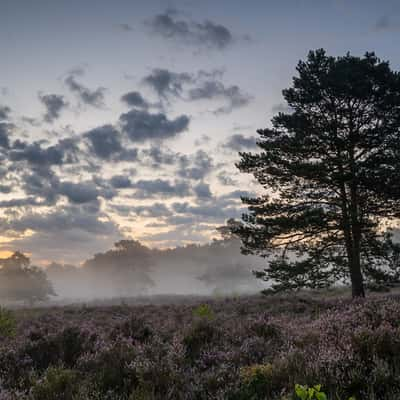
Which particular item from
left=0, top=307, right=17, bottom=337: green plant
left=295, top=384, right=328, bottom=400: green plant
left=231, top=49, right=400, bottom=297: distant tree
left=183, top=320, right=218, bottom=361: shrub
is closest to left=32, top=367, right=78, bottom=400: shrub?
left=183, top=320, right=218, bottom=361: shrub

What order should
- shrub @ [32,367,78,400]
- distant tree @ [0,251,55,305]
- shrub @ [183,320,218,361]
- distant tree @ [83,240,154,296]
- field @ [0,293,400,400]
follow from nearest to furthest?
field @ [0,293,400,400]
shrub @ [32,367,78,400]
shrub @ [183,320,218,361]
distant tree @ [0,251,55,305]
distant tree @ [83,240,154,296]

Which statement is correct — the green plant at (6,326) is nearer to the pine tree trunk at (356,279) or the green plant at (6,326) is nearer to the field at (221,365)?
the field at (221,365)

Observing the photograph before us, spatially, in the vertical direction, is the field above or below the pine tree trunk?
below

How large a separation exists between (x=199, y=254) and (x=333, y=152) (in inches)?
4207

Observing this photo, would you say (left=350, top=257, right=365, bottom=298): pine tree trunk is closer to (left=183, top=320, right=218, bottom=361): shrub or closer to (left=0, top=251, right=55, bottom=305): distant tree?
(left=183, top=320, right=218, bottom=361): shrub

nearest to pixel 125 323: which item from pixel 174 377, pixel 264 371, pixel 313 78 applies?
pixel 174 377

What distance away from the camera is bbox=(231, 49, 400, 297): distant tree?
49.5ft

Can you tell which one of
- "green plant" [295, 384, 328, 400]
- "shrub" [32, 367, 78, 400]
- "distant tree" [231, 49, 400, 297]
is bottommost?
"shrub" [32, 367, 78, 400]

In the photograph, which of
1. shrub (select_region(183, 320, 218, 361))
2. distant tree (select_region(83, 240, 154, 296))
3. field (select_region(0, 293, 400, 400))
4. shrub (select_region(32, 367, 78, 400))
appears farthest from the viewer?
distant tree (select_region(83, 240, 154, 296))

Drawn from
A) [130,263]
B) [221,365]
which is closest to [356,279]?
[221,365]

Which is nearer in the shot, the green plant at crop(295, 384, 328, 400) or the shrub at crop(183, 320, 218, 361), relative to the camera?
the green plant at crop(295, 384, 328, 400)

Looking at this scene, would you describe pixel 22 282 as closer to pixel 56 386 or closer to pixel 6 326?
pixel 6 326

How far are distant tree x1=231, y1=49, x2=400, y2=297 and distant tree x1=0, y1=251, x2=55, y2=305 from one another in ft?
177

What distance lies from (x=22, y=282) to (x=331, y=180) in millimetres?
59052
